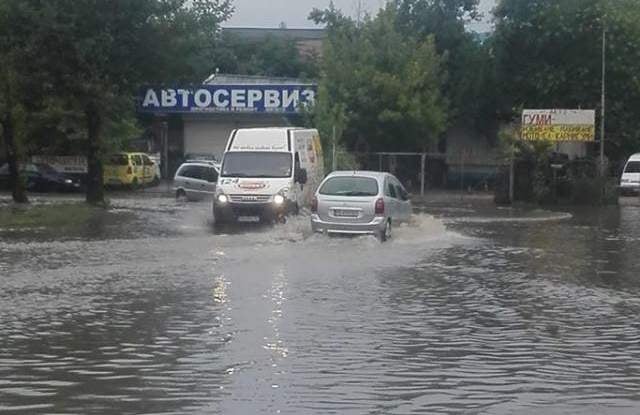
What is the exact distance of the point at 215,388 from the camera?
33.9 feet

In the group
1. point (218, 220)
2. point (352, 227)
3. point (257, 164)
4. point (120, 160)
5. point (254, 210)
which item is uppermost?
point (257, 164)

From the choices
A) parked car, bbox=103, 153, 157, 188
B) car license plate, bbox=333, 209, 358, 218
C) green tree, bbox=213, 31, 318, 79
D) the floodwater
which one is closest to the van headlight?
the floodwater

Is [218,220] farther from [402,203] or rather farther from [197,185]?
[197,185]

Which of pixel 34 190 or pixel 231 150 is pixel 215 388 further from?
pixel 34 190

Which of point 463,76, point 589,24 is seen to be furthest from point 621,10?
point 463,76

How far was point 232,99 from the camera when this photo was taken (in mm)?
61219

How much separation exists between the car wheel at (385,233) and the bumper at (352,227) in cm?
13

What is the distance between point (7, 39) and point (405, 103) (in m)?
24.5

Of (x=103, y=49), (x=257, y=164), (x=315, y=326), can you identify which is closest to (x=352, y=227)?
(x=257, y=164)

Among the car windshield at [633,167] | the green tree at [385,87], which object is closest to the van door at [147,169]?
the green tree at [385,87]

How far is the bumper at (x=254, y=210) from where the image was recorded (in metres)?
30.3

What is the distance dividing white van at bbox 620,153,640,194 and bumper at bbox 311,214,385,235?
2689cm

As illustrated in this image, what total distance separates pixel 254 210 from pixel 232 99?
103ft

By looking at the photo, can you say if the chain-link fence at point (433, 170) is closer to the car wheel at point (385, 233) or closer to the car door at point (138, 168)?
the car door at point (138, 168)
